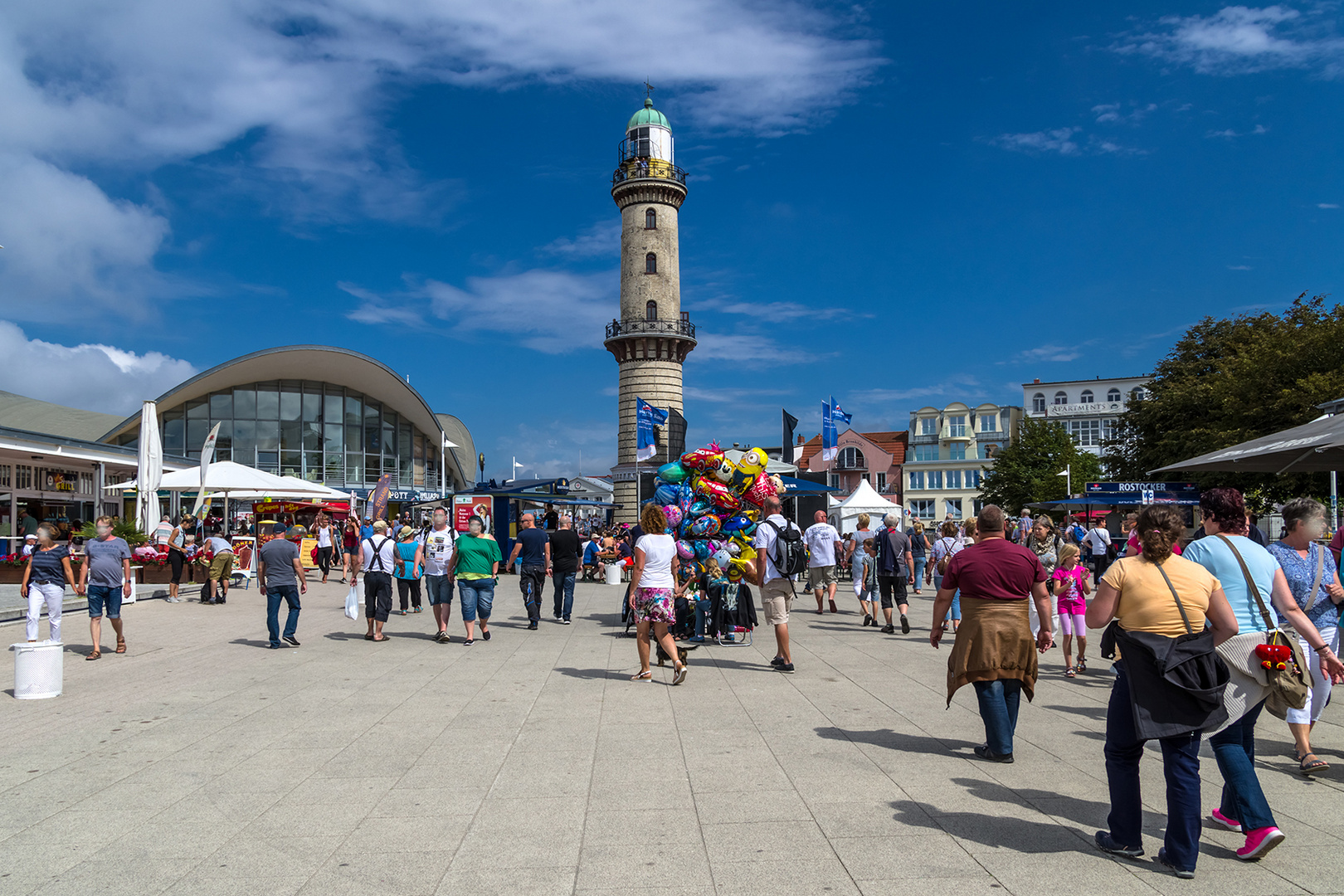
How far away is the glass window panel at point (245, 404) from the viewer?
4344 cm

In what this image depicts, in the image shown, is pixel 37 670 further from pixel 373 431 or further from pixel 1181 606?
pixel 373 431

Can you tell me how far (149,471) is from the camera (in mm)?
17297

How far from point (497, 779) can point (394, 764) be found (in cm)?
80

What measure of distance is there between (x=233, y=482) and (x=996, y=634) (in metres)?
19.9

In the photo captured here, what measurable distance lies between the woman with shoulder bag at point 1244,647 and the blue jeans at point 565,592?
10.0 meters

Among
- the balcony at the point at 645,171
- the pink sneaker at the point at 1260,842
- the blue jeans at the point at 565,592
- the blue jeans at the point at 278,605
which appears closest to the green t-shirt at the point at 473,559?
the blue jeans at the point at 278,605

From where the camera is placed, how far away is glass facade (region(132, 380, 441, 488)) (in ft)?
140

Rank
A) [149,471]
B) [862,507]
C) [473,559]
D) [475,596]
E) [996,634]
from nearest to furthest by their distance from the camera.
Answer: [996,634]
[473,559]
[475,596]
[149,471]
[862,507]

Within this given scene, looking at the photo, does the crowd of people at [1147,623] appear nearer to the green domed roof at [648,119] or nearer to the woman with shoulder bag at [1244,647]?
the woman with shoulder bag at [1244,647]

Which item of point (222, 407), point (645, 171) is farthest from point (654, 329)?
point (222, 407)

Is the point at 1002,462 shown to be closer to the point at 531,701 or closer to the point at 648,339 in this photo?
the point at 648,339

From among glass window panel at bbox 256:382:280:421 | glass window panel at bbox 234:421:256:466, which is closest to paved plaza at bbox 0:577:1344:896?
glass window panel at bbox 234:421:256:466

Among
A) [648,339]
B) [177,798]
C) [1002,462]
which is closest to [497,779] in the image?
[177,798]

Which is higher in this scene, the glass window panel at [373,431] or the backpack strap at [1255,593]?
the glass window panel at [373,431]
